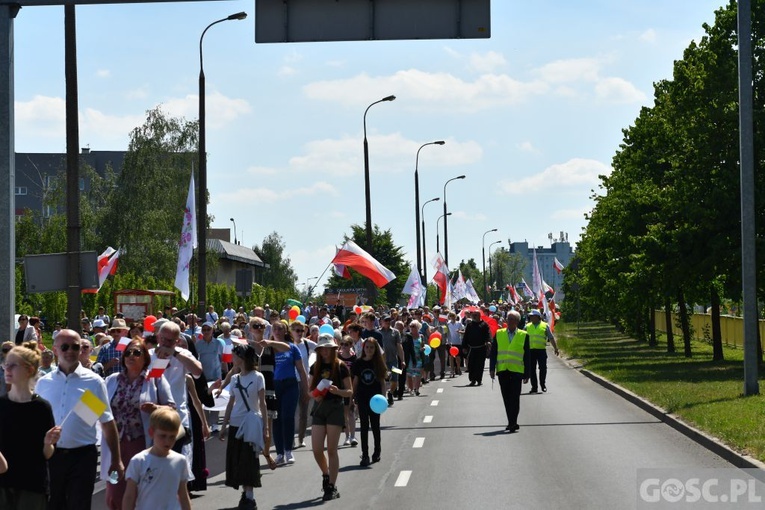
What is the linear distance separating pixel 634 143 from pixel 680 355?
8.38m

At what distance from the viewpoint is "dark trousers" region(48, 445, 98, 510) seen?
857cm

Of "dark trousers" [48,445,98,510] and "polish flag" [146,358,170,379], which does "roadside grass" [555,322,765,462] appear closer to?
"polish flag" [146,358,170,379]

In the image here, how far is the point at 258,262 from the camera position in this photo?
10594 centimetres

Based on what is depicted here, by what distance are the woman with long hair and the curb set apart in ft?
14.6

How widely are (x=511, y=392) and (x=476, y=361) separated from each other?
Result: 11.4 m

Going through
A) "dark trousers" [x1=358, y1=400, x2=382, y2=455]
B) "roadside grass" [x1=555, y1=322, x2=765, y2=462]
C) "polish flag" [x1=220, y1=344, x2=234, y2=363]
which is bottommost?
"roadside grass" [x1=555, y1=322, x2=765, y2=462]

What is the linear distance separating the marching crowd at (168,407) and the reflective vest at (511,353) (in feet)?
0.05

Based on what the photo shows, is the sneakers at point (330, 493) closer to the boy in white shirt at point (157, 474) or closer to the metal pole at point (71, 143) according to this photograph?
the boy in white shirt at point (157, 474)

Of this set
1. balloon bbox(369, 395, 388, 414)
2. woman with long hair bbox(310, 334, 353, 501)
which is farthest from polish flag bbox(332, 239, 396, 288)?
woman with long hair bbox(310, 334, 353, 501)

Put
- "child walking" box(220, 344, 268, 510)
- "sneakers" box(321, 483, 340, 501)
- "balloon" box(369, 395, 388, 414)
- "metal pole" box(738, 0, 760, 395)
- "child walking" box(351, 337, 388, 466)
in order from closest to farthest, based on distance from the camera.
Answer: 1. "child walking" box(220, 344, 268, 510)
2. "sneakers" box(321, 483, 340, 501)
3. "balloon" box(369, 395, 388, 414)
4. "child walking" box(351, 337, 388, 466)
5. "metal pole" box(738, 0, 760, 395)

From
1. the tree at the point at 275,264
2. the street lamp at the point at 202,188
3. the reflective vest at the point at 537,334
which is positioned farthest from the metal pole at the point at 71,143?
the tree at the point at 275,264

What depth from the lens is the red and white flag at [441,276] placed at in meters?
51.3

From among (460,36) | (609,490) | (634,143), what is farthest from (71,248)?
(634,143)

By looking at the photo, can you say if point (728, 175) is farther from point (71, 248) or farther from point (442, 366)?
point (71, 248)
